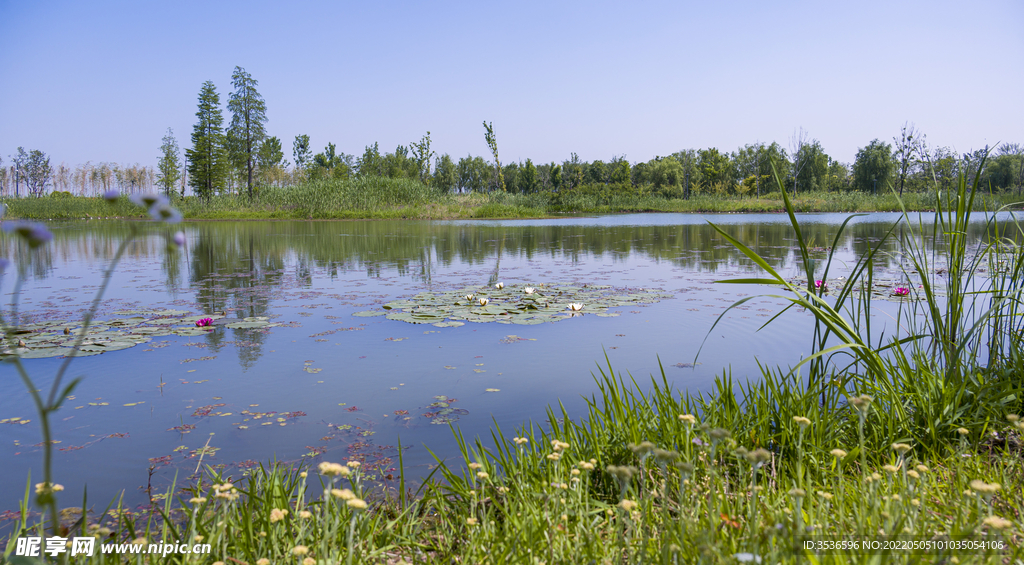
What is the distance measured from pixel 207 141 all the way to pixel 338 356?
116 ft

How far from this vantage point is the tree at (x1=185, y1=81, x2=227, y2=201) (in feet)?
109

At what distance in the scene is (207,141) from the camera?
110 feet

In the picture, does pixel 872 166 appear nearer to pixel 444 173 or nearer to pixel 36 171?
pixel 444 173

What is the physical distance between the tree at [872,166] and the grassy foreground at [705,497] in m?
46.9

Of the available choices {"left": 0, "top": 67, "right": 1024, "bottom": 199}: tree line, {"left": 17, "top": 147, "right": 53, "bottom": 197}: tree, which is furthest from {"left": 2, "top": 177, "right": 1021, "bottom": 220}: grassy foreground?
{"left": 17, "top": 147, "right": 53, "bottom": 197}: tree

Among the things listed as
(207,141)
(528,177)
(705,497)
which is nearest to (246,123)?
(207,141)

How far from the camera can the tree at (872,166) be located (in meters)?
41.5

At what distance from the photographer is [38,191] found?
49.6m

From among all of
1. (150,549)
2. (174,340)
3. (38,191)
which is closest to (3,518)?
(150,549)

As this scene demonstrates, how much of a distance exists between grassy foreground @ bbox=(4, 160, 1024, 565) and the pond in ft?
1.27

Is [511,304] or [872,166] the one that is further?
[872,166]

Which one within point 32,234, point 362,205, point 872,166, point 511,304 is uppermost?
point 872,166

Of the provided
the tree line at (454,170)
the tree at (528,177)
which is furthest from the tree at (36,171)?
the tree at (528,177)

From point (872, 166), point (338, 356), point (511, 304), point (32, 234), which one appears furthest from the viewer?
point (872, 166)
